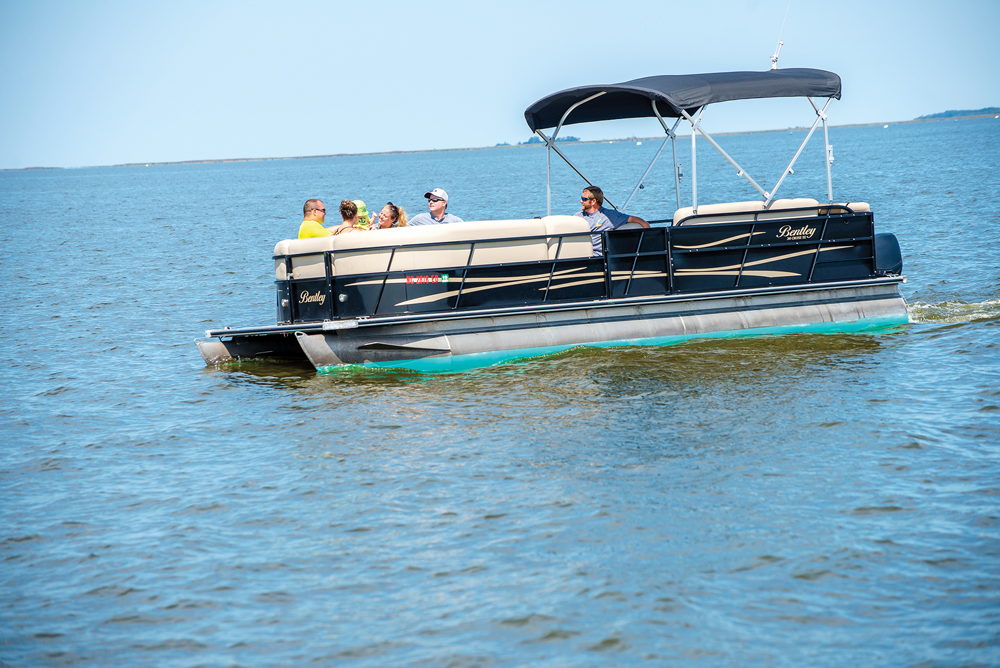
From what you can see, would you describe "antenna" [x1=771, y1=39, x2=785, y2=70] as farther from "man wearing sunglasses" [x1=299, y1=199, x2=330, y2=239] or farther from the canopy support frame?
"man wearing sunglasses" [x1=299, y1=199, x2=330, y2=239]

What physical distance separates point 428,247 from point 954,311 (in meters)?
7.75

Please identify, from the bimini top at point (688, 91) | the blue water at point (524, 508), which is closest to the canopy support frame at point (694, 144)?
the bimini top at point (688, 91)

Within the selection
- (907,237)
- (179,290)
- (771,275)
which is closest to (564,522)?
(771,275)

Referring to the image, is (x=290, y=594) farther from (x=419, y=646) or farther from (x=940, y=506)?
(x=940, y=506)

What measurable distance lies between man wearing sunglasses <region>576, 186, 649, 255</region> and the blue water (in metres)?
1.37

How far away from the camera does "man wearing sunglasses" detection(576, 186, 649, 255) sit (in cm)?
1211

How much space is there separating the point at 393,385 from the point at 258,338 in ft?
7.36

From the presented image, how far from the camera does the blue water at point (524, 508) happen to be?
568 cm

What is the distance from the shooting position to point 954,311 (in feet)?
46.9

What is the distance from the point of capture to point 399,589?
247 inches

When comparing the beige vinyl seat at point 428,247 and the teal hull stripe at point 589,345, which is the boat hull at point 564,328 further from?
the beige vinyl seat at point 428,247

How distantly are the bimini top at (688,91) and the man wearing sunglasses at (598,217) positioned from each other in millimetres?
1334

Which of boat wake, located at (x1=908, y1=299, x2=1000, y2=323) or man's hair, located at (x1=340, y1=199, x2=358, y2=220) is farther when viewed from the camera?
boat wake, located at (x1=908, y1=299, x2=1000, y2=323)

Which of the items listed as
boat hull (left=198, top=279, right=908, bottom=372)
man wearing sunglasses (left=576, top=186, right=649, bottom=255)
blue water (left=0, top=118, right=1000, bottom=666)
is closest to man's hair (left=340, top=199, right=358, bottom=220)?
boat hull (left=198, top=279, right=908, bottom=372)
